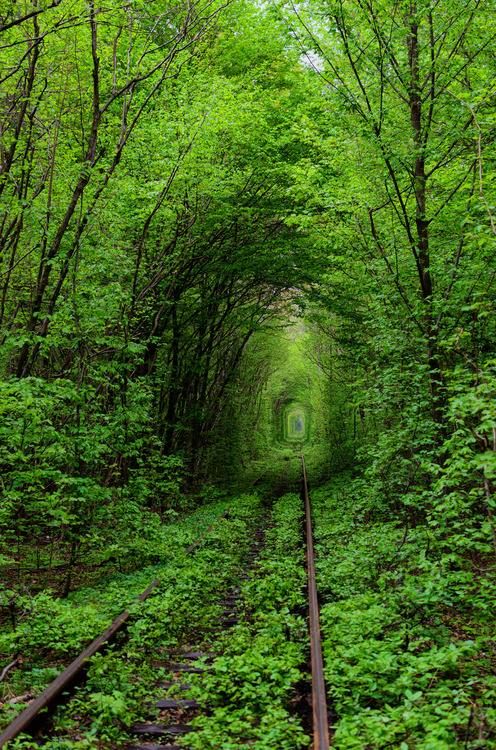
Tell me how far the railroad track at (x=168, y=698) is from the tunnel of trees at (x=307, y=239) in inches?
10.8

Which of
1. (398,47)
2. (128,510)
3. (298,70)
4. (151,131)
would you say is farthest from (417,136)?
(298,70)

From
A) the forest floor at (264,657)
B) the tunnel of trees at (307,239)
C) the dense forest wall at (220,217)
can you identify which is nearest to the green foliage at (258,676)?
the forest floor at (264,657)

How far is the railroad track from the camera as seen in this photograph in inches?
155

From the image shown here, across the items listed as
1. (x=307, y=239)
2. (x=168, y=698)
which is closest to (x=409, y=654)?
(x=168, y=698)

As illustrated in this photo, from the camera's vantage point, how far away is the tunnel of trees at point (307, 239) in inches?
218

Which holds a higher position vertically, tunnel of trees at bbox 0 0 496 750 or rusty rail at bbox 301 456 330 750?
tunnel of trees at bbox 0 0 496 750

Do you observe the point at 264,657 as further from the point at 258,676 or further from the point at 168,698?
the point at 168,698

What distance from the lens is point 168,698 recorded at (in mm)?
4703

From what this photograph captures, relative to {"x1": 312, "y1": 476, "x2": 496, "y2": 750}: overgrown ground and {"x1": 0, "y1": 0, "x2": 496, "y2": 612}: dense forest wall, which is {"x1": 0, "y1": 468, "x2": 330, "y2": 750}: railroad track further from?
{"x1": 0, "y1": 0, "x2": 496, "y2": 612}: dense forest wall

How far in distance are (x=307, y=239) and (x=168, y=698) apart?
12664 millimetres

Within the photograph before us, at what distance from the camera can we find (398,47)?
Answer: 23.0 feet

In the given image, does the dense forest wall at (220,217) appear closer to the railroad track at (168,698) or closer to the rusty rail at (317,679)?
the rusty rail at (317,679)

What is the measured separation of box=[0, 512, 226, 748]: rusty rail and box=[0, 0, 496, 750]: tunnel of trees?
0.98 metres

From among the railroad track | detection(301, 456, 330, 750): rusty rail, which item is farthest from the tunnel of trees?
the railroad track
